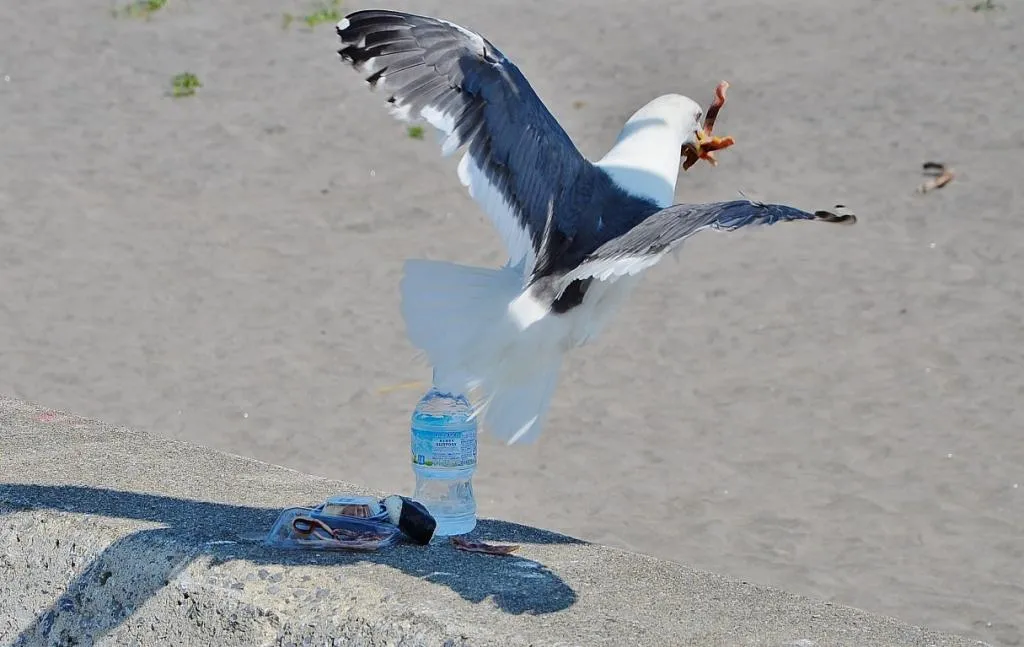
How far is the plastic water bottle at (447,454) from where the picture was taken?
3.08m

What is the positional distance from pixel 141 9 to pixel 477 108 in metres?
6.98

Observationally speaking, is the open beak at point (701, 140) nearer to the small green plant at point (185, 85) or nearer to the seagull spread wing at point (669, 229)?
the seagull spread wing at point (669, 229)

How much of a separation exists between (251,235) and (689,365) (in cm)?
225

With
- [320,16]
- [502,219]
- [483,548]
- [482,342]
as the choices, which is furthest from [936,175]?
[483,548]

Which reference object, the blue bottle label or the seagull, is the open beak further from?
the blue bottle label

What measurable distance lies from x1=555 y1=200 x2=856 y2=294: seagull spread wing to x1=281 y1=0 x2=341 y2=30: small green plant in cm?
A: 671

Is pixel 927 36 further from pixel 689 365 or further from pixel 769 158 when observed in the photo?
pixel 689 365

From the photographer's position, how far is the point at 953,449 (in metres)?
4.82

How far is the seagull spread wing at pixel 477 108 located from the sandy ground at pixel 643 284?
4.57ft

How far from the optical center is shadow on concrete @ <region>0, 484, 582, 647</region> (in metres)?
2.61

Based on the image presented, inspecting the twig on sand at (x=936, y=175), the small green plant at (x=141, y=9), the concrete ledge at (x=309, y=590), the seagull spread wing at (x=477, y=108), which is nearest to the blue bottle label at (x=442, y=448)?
the concrete ledge at (x=309, y=590)

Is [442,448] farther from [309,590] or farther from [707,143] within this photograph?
[707,143]

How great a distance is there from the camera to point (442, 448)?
10.1ft

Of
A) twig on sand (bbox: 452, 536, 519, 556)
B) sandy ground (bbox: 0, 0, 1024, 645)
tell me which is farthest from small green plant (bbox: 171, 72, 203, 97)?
twig on sand (bbox: 452, 536, 519, 556)
